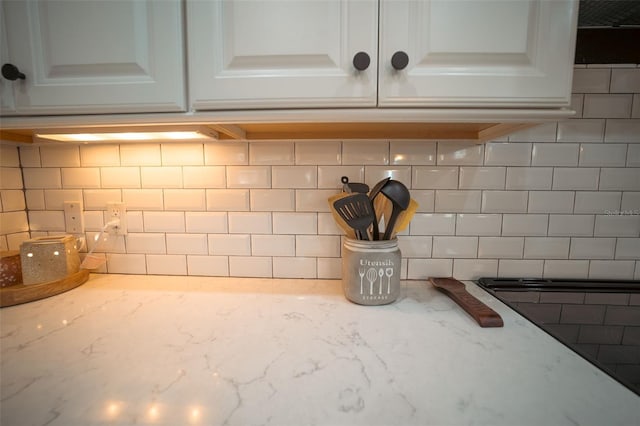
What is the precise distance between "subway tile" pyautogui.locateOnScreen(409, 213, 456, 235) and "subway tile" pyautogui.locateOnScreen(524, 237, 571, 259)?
0.26m

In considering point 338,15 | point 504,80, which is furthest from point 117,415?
point 504,80

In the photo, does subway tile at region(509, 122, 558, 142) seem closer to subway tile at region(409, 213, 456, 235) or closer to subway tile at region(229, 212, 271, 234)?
subway tile at region(409, 213, 456, 235)

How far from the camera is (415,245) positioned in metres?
0.88

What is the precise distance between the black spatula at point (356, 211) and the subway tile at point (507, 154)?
0.47 meters

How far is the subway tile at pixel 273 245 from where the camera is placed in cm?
89

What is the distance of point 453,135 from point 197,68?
732 mm

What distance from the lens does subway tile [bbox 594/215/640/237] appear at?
85 centimetres

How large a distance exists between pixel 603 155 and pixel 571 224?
0.24m

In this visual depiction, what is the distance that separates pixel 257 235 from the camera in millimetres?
897

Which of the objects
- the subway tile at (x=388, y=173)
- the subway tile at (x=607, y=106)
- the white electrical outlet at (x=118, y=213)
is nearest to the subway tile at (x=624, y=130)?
the subway tile at (x=607, y=106)

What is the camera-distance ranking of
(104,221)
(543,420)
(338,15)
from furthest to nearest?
(104,221)
(338,15)
(543,420)

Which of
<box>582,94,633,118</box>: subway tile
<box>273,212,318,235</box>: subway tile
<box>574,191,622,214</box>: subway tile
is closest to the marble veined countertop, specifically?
<box>273,212,318,235</box>: subway tile

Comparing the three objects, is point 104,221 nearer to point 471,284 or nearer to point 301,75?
point 301,75

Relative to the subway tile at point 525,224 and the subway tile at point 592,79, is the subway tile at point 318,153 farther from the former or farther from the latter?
the subway tile at point 592,79
